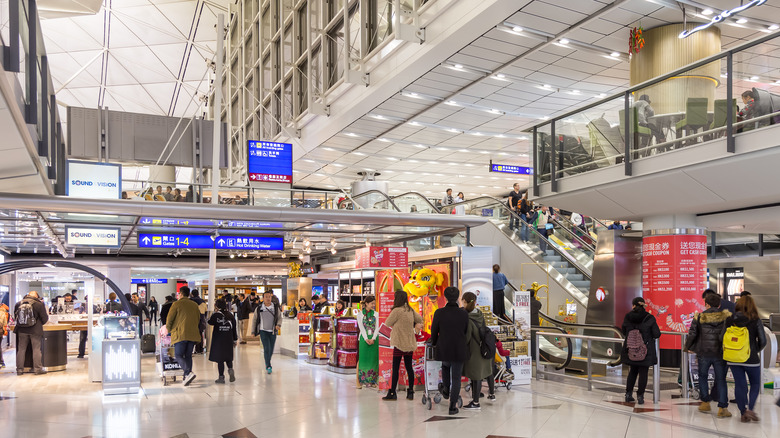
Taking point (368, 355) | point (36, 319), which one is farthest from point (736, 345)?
point (36, 319)

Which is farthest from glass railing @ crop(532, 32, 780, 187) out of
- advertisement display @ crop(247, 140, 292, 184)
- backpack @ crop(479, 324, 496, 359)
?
advertisement display @ crop(247, 140, 292, 184)

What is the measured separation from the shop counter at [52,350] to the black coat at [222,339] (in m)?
4.71

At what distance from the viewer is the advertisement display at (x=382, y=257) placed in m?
12.7

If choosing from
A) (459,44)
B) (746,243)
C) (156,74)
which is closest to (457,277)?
(459,44)

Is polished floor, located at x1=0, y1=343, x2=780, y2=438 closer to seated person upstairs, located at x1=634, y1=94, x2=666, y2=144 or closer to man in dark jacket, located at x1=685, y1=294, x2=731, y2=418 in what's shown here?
man in dark jacket, located at x1=685, y1=294, x2=731, y2=418

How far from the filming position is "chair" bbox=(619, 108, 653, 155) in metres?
10.5

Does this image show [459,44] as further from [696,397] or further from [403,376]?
[696,397]

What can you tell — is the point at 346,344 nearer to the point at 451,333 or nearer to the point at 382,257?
the point at 382,257

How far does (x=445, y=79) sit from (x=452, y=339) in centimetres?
865

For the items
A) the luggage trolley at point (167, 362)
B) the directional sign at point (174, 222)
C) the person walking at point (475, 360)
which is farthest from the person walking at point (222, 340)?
the person walking at point (475, 360)

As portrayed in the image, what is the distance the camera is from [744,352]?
8.20 meters

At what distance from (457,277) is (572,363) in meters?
2.53

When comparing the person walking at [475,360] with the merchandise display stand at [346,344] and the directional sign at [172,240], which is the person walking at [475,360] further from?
the directional sign at [172,240]

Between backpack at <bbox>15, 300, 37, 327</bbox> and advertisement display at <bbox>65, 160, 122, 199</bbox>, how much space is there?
3.94 metres
